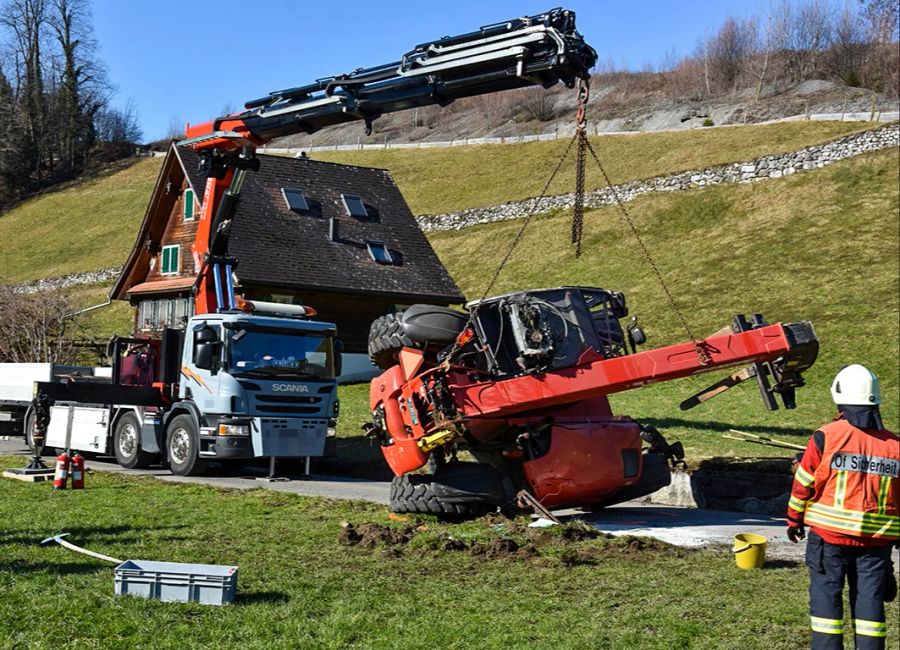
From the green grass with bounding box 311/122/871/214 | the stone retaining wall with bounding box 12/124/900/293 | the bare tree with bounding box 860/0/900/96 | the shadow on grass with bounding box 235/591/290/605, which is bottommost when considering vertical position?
the shadow on grass with bounding box 235/591/290/605

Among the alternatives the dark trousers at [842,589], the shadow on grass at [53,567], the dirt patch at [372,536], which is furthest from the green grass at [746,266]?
the shadow on grass at [53,567]

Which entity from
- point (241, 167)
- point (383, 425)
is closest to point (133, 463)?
point (241, 167)

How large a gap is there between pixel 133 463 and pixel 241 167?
18.6ft

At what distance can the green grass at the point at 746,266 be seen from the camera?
2575 centimetres

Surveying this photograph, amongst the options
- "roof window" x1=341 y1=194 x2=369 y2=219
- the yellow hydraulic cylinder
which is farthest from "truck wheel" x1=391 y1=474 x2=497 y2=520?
"roof window" x1=341 y1=194 x2=369 y2=219

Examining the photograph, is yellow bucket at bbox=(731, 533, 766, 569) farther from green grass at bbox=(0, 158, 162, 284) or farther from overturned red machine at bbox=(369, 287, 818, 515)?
Result: green grass at bbox=(0, 158, 162, 284)

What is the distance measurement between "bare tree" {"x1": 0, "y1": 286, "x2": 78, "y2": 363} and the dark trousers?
2950 cm

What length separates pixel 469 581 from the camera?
27.2 feet

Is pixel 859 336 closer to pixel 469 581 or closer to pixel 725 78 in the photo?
pixel 469 581

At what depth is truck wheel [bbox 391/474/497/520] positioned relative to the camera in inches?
453

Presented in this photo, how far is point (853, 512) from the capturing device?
20.5ft

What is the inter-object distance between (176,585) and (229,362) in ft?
31.7

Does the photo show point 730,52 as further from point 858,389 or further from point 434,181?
point 858,389

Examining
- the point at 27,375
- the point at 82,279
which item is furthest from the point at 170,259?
the point at 82,279
